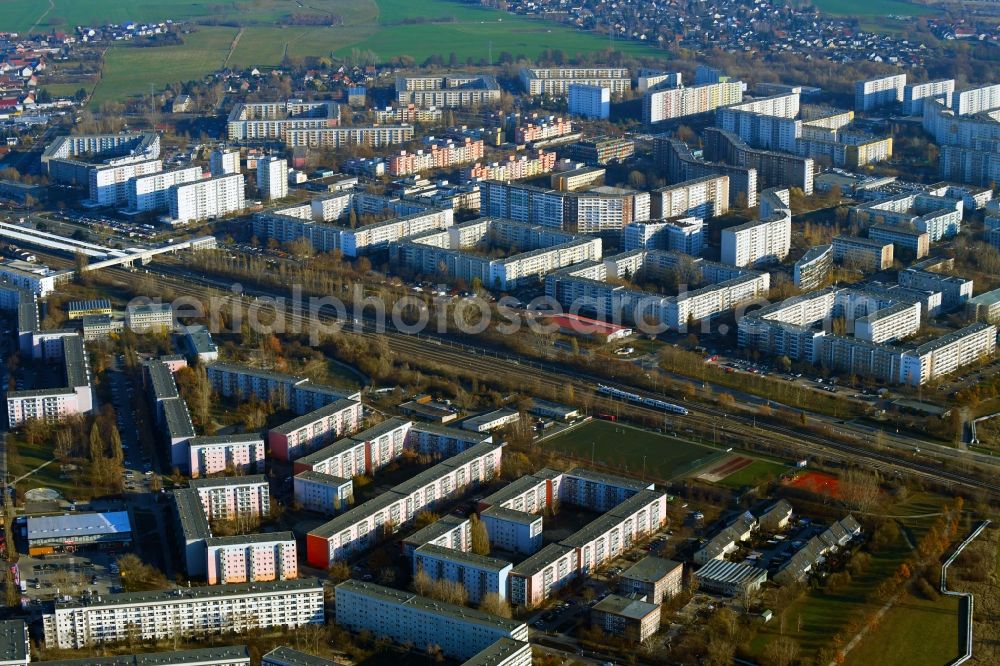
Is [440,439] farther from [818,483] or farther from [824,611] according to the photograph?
[824,611]

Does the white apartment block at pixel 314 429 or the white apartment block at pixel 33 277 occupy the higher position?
the white apartment block at pixel 33 277

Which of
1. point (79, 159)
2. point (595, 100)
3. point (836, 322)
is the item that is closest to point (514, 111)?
point (595, 100)

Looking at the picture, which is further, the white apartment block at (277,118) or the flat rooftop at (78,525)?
the white apartment block at (277,118)

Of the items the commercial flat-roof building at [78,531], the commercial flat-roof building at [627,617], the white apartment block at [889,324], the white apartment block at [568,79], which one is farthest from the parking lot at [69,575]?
the white apartment block at [568,79]

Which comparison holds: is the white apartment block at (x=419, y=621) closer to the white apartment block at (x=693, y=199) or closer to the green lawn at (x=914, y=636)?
the green lawn at (x=914, y=636)

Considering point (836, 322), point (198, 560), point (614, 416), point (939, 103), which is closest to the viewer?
point (198, 560)

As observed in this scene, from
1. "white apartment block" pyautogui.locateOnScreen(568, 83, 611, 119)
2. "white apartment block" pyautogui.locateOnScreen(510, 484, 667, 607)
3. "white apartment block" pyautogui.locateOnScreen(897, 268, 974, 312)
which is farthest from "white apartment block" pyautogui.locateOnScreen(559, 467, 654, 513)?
"white apartment block" pyautogui.locateOnScreen(568, 83, 611, 119)

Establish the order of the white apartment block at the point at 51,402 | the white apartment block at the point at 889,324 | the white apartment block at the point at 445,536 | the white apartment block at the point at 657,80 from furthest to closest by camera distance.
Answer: the white apartment block at the point at 657,80 → the white apartment block at the point at 889,324 → the white apartment block at the point at 51,402 → the white apartment block at the point at 445,536

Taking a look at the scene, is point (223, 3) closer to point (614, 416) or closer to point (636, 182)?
point (636, 182)
